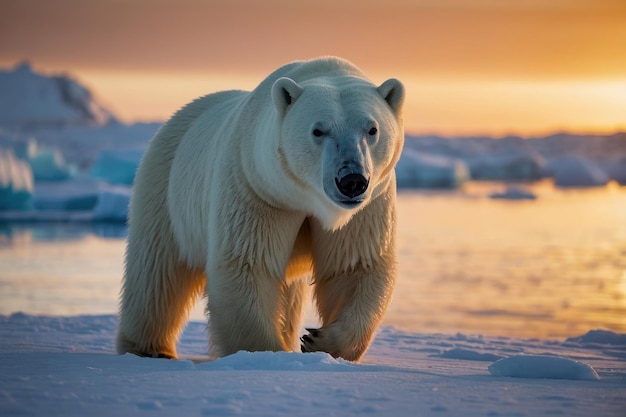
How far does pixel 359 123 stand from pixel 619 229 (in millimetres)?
14863

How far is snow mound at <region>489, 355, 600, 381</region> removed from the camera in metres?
3.88

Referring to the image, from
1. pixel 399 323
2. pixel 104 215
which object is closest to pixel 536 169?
pixel 104 215

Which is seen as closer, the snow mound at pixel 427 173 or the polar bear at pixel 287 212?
the polar bear at pixel 287 212

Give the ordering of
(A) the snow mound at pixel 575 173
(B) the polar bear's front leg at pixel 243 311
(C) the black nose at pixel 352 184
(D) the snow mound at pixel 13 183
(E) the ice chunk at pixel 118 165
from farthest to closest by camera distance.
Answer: (A) the snow mound at pixel 575 173 → (E) the ice chunk at pixel 118 165 → (D) the snow mound at pixel 13 183 → (B) the polar bear's front leg at pixel 243 311 → (C) the black nose at pixel 352 184

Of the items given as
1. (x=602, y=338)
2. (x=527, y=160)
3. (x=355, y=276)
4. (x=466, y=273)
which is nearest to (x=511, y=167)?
(x=527, y=160)

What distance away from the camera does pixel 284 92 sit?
13.3 feet

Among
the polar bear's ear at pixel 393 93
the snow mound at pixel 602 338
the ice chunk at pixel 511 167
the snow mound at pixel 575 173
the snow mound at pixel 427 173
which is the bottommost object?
the snow mound at pixel 602 338

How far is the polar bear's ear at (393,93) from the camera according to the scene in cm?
410

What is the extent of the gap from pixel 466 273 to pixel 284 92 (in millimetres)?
7417

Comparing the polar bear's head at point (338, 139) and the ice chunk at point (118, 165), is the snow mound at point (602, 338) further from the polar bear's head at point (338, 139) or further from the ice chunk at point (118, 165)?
the ice chunk at point (118, 165)

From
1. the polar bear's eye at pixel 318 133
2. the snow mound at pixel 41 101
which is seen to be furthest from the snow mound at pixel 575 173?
the polar bear's eye at pixel 318 133

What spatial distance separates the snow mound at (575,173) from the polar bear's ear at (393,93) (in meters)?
31.9

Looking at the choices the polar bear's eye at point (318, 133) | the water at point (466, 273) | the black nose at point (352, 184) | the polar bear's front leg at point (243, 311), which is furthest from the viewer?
the water at point (466, 273)

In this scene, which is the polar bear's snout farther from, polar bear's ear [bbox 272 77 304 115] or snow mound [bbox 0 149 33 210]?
snow mound [bbox 0 149 33 210]
